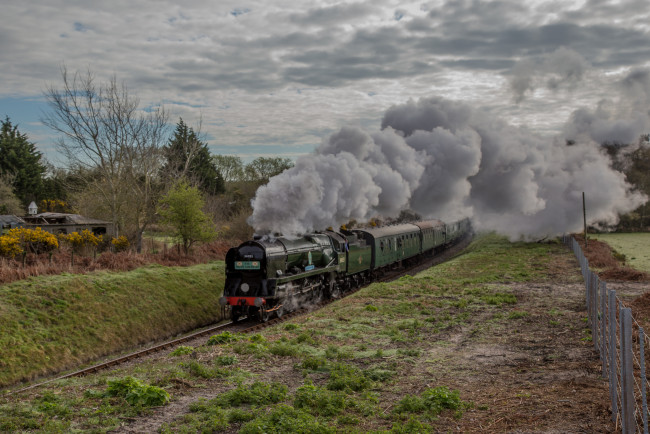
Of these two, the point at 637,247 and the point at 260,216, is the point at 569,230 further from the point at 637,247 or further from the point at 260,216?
the point at 260,216

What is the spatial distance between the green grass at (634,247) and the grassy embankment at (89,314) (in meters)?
23.0

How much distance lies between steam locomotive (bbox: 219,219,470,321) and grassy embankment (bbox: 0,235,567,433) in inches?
81.7

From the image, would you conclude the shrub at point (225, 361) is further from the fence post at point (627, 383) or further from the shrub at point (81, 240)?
the shrub at point (81, 240)

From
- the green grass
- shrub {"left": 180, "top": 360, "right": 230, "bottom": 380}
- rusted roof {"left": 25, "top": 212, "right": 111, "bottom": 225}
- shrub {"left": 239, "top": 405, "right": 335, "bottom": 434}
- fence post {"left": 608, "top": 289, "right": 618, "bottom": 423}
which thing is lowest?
the green grass

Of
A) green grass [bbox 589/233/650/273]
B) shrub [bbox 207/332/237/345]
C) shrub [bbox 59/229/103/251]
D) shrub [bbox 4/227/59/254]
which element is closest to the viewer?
shrub [bbox 207/332/237/345]

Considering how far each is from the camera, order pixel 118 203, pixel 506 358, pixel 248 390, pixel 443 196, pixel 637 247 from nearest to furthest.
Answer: pixel 248 390 < pixel 506 358 < pixel 443 196 < pixel 118 203 < pixel 637 247

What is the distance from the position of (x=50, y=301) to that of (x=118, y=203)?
17.3 metres

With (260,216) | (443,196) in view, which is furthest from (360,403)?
(443,196)

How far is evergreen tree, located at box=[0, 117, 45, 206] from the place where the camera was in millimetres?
53594

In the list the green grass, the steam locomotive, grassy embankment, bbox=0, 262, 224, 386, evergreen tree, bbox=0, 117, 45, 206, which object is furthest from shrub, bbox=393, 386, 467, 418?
evergreen tree, bbox=0, 117, 45, 206

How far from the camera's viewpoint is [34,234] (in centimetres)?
2308

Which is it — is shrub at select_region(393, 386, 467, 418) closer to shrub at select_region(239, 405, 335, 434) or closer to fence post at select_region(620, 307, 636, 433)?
shrub at select_region(239, 405, 335, 434)

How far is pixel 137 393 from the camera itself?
332 inches

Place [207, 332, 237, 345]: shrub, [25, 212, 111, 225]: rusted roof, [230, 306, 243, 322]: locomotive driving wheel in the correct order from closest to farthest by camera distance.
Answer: [207, 332, 237, 345]: shrub, [230, 306, 243, 322]: locomotive driving wheel, [25, 212, 111, 225]: rusted roof
